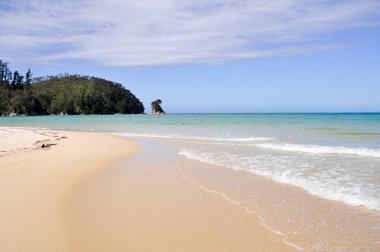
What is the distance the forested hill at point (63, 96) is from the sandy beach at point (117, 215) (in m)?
123

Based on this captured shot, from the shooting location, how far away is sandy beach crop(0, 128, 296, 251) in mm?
4062

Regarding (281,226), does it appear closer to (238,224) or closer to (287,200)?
(238,224)

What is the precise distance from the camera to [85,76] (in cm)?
16362

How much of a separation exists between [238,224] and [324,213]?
4.90 feet

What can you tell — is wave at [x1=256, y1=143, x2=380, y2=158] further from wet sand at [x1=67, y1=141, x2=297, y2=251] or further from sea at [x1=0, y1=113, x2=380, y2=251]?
wet sand at [x1=67, y1=141, x2=297, y2=251]

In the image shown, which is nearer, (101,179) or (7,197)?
(7,197)

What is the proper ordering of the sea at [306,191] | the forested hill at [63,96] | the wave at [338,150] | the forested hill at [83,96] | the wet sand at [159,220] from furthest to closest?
the forested hill at [83,96]
the forested hill at [63,96]
the wave at [338,150]
the sea at [306,191]
the wet sand at [159,220]

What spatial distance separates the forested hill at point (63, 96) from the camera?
390ft

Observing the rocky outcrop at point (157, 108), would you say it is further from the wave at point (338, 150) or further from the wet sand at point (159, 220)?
the wet sand at point (159, 220)

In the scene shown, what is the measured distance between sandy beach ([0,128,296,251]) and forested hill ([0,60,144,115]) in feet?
403

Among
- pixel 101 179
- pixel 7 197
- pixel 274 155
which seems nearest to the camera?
pixel 7 197

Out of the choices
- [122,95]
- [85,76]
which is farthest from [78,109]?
[85,76]

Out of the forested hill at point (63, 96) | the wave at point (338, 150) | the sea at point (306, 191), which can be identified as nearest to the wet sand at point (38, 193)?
the sea at point (306, 191)

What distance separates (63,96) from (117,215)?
138375 mm
